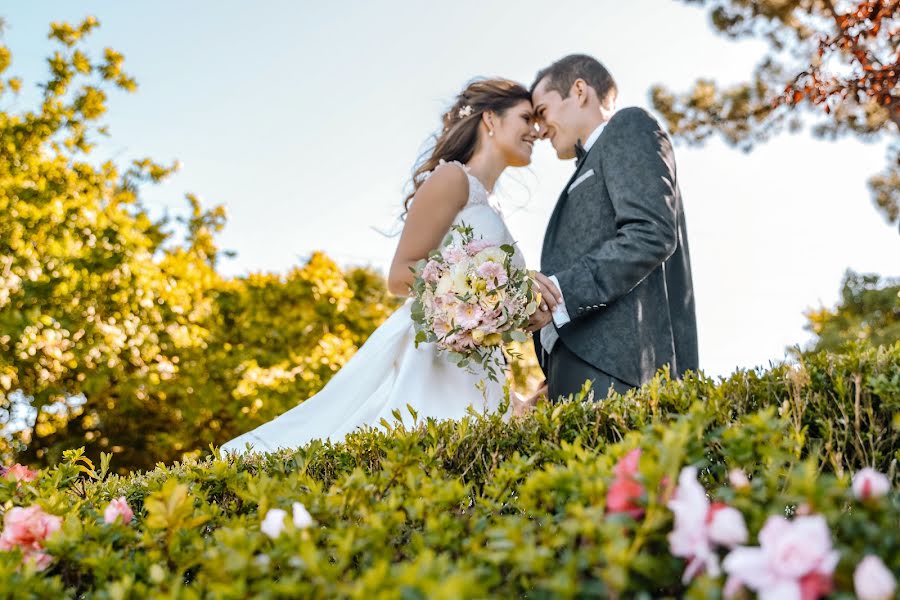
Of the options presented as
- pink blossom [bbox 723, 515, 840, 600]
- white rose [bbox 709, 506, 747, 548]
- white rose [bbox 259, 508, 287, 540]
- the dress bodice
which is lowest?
pink blossom [bbox 723, 515, 840, 600]

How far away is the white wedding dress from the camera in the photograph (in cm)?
341

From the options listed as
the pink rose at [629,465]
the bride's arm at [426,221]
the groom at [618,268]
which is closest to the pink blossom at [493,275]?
the groom at [618,268]

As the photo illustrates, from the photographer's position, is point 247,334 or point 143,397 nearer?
point 143,397

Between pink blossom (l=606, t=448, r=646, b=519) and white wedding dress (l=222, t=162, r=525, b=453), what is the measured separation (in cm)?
209

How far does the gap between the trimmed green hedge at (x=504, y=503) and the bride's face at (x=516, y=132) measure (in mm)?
2211

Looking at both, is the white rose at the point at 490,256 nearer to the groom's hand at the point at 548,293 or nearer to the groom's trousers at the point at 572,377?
the groom's hand at the point at 548,293

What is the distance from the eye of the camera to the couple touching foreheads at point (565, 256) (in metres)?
3.01

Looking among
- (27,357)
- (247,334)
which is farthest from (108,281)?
(247,334)

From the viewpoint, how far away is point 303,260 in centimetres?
880

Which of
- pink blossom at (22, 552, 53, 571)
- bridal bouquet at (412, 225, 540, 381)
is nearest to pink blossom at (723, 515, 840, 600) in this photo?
pink blossom at (22, 552, 53, 571)

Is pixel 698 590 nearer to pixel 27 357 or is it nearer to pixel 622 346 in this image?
pixel 622 346

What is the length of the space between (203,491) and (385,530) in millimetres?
1005

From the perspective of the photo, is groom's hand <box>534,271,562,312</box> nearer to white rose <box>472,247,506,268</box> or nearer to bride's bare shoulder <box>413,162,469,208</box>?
white rose <box>472,247,506,268</box>

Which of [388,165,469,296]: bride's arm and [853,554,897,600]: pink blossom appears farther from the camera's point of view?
[388,165,469,296]: bride's arm
